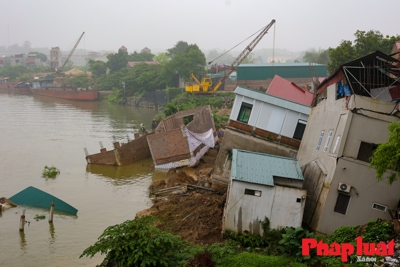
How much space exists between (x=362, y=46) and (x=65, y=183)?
77.5 ft

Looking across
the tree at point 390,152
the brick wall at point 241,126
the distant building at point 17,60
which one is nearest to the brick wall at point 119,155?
the brick wall at point 241,126

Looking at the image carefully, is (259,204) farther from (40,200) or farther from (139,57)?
(139,57)

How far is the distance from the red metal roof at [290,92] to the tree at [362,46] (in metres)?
12.0

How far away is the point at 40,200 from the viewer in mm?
18328

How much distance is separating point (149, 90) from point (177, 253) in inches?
2090

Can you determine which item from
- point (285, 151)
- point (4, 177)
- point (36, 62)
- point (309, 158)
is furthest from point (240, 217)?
point (36, 62)

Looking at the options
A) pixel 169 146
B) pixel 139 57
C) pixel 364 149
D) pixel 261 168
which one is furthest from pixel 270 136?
pixel 139 57

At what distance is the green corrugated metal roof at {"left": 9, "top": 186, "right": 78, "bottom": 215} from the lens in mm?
17719

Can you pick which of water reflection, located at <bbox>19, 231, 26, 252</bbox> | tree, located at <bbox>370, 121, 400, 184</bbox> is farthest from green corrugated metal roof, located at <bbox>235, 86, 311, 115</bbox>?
water reflection, located at <bbox>19, 231, 26, 252</bbox>

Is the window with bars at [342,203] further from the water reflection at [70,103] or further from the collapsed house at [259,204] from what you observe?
the water reflection at [70,103]

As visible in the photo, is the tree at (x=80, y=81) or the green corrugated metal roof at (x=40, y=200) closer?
the green corrugated metal roof at (x=40, y=200)

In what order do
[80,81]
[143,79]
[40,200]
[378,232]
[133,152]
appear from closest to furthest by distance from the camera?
1. [378,232]
2. [40,200]
3. [133,152]
4. [143,79]
5. [80,81]

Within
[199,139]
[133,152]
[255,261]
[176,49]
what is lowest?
[133,152]

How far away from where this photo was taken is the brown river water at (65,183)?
1466cm
